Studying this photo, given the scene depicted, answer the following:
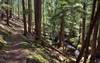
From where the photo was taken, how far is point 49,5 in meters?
42.7

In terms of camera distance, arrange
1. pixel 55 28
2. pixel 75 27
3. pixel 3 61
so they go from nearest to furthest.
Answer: pixel 3 61
pixel 75 27
pixel 55 28

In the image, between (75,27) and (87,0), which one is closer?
(87,0)

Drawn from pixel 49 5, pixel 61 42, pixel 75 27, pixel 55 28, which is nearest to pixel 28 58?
pixel 61 42

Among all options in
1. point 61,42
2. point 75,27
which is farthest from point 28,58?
point 75,27

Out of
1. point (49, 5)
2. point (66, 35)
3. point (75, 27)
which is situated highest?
point (49, 5)

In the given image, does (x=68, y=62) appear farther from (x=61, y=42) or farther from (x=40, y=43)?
(x=61, y=42)

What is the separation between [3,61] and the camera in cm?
1323

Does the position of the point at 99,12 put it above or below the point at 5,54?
above

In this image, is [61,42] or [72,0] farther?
[61,42]

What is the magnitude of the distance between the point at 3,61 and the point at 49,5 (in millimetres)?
30504

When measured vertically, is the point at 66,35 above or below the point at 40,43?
below

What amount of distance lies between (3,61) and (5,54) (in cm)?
189

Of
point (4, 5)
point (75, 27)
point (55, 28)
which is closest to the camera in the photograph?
point (4, 5)

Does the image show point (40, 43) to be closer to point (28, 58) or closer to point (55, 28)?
point (28, 58)
